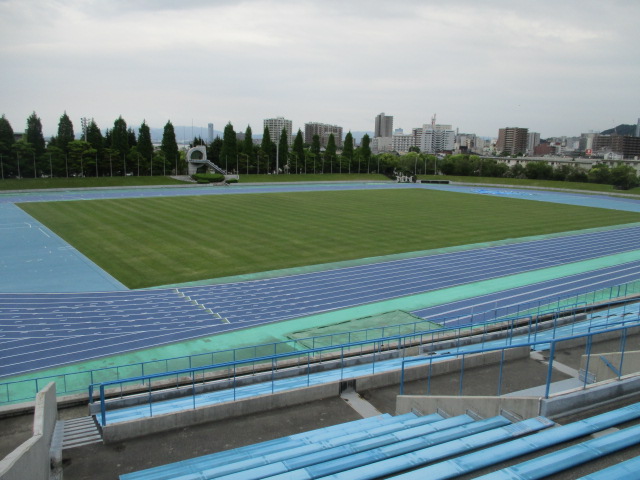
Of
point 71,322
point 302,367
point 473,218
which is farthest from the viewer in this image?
point 473,218

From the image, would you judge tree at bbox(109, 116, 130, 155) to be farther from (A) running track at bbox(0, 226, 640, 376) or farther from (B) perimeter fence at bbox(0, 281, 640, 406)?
(B) perimeter fence at bbox(0, 281, 640, 406)

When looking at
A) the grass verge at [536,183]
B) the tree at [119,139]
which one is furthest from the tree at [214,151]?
the grass verge at [536,183]

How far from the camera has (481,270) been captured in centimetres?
2594

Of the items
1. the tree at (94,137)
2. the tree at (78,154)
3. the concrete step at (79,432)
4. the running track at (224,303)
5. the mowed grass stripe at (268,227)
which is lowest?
the running track at (224,303)

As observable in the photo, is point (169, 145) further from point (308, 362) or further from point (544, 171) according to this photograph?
point (308, 362)

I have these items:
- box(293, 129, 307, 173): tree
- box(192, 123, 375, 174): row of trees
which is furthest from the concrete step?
box(293, 129, 307, 173): tree

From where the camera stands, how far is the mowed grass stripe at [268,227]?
2680 centimetres

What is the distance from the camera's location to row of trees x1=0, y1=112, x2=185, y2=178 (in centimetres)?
6988

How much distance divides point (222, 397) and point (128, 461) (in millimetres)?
3074

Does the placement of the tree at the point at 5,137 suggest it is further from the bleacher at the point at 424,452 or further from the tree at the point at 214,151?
the bleacher at the point at 424,452

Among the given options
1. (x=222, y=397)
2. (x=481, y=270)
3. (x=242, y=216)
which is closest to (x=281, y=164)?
(x=242, y=216)

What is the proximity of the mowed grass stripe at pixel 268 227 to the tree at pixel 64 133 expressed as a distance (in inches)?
1165

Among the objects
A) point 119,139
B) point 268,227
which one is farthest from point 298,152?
point 268,227

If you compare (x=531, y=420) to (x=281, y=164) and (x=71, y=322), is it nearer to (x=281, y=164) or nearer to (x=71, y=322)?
(x=71, y=322)
